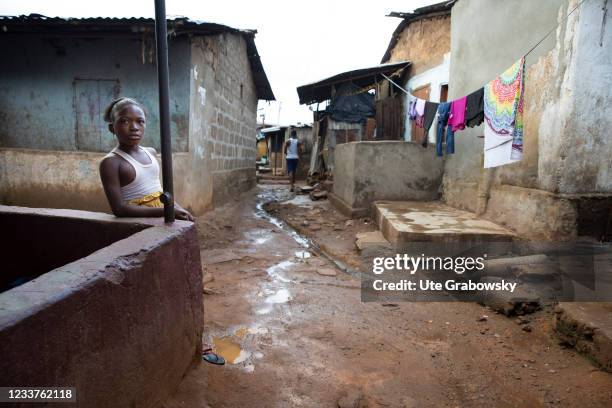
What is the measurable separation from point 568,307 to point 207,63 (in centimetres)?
688

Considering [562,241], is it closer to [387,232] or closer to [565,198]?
[565,198]

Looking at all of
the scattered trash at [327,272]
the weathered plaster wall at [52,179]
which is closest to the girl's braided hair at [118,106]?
the scattered trash at [327,272]

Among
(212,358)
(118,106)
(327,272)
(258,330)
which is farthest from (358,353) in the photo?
(118,106)

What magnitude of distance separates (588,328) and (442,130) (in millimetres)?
4329

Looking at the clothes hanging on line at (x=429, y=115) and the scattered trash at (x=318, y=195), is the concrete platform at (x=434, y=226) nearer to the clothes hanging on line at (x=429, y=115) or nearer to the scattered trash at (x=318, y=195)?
the clothes hanging on line at (x=429, y=115)

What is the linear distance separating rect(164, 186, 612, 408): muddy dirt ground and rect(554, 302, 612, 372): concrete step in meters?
0.09

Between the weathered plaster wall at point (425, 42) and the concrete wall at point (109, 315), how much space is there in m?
10.7

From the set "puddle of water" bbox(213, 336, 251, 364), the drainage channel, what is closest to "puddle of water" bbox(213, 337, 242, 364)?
"puddle of water" bbox(213, 336, 251, 364)

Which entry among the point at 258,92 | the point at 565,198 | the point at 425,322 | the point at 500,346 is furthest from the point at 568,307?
the point at 258,92

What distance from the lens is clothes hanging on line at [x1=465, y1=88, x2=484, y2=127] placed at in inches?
201

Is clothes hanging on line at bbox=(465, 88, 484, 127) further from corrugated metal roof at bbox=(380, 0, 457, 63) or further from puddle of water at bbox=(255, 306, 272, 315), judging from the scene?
corrugated metal roof at bbox=(380, 0, 457, 63)

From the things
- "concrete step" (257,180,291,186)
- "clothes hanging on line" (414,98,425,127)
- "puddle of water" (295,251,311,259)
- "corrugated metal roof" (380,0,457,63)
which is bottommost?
"puddle of water" (295,251,311,259)

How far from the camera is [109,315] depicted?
127 cm

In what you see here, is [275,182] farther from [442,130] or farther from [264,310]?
[264,310]
